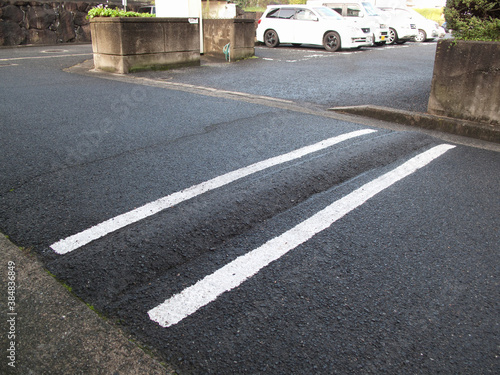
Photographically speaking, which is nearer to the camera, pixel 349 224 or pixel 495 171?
pixel 349 224

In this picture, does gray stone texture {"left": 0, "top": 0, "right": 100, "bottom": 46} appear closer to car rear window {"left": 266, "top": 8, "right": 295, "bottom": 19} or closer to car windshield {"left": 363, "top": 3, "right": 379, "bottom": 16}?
car rear window {"left": 266, "top": 8, "right": 295, "bottom": 19}

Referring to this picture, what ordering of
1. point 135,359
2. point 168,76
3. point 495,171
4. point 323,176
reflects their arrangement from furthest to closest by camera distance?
point 168,76, point 495,171, point 323,176, point 135,359

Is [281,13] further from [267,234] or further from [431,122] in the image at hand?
[267,234]

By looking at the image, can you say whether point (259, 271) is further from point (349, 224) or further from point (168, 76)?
point (168, 76)

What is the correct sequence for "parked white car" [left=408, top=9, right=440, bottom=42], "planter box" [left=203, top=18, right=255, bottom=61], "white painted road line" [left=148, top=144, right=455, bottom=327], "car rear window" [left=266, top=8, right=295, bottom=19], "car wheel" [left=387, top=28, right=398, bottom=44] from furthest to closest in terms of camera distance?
"parked white car" [left=408, top=9, right=440, bottom=42] < "car wheel" [left=387, top=28, right=398, bottom=44] < "car rear window" [left=266, top=8, right=295, bottom=19] < "planter box" [left=203, top=18, right=255, bottom=61] < "white painted road line" [left=148, top=144, right=455, bottom=327]

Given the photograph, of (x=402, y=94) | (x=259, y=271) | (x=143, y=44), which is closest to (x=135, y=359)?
(x=259, y=271)

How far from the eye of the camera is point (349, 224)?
3137 mm

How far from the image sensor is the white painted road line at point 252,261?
2197 mm

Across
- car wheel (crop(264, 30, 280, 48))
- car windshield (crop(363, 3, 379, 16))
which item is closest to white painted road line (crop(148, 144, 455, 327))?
car wheel (crop(264, 30, 280, 48))

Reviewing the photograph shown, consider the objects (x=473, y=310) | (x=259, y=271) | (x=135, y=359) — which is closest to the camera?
(x=135, y=359)

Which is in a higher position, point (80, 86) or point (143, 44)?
point (143, 44)

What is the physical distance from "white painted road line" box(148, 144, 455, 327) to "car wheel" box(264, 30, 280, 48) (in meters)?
15.1

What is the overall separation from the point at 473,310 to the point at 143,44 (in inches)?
387

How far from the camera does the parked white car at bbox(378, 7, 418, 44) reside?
21016 mm
